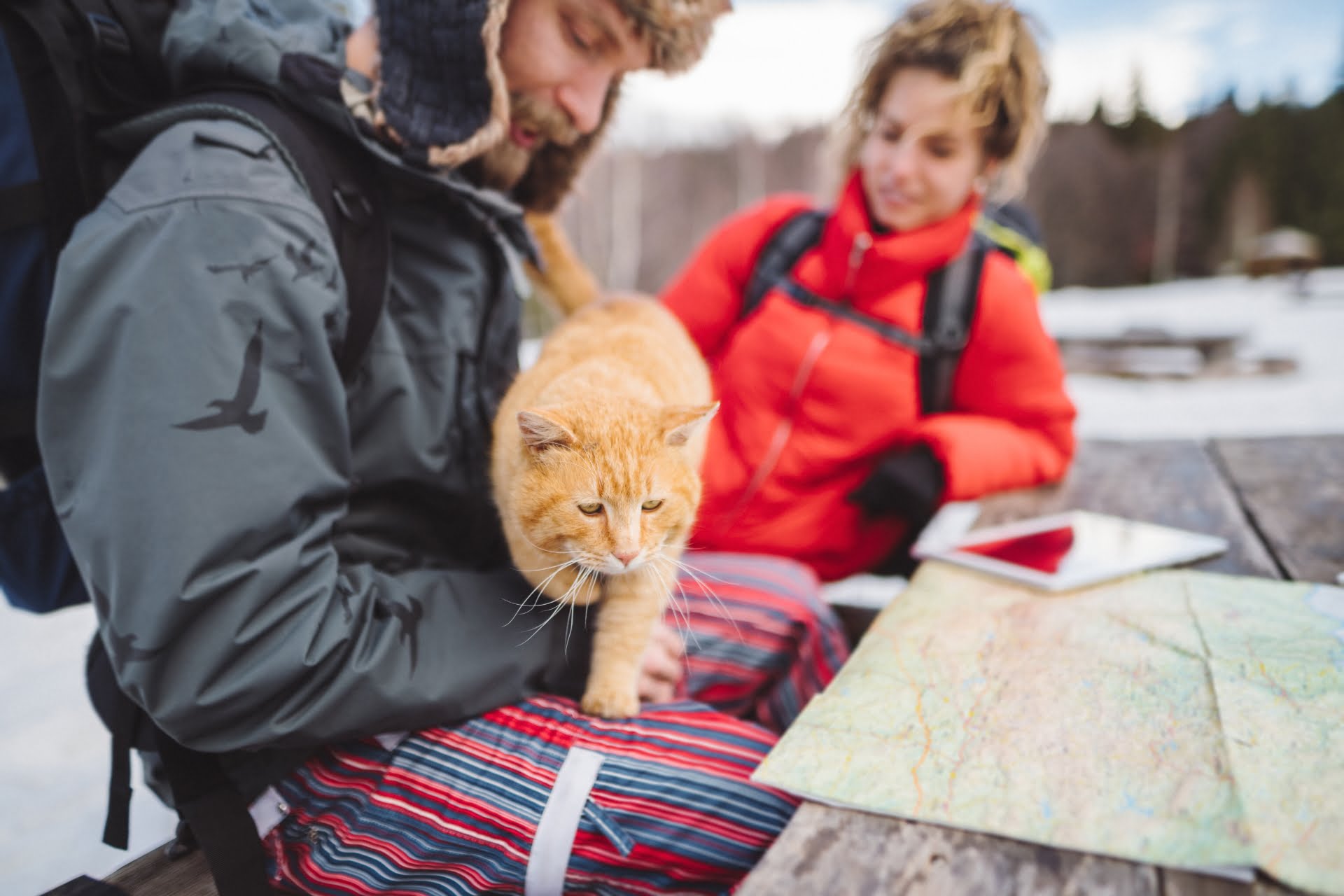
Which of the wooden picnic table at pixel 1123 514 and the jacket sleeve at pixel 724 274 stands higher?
the jacket sleeve at pixel 724 274

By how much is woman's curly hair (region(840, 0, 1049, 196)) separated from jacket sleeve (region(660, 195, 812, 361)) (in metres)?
0.53

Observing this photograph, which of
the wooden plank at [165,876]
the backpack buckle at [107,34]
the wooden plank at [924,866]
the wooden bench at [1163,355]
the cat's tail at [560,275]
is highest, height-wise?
the backpack buckle at [107,34]

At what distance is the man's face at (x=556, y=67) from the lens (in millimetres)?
1594

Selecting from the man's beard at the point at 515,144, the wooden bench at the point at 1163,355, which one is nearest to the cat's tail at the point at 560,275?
the man's beard at the point at 515,144

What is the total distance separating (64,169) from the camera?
1.16 meters

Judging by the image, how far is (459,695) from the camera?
126cm

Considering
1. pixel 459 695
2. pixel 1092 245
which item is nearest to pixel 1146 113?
pixel 1092 245

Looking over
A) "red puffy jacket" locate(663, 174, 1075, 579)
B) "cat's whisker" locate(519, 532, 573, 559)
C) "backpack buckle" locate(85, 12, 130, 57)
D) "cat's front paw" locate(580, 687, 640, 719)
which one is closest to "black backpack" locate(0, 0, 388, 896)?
"backpack buckle" locate(85, 12, 130, 57)

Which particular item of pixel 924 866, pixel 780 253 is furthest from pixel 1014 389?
pixel 924 866

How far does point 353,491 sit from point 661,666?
30.4 inches

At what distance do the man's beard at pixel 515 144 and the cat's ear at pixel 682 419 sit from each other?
79 centimetres

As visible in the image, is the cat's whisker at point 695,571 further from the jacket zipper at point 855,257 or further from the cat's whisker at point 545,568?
the jacket zipper at point 855,257

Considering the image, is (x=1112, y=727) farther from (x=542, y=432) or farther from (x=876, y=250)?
(x=876, y=250)

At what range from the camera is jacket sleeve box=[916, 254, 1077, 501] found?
219cm
